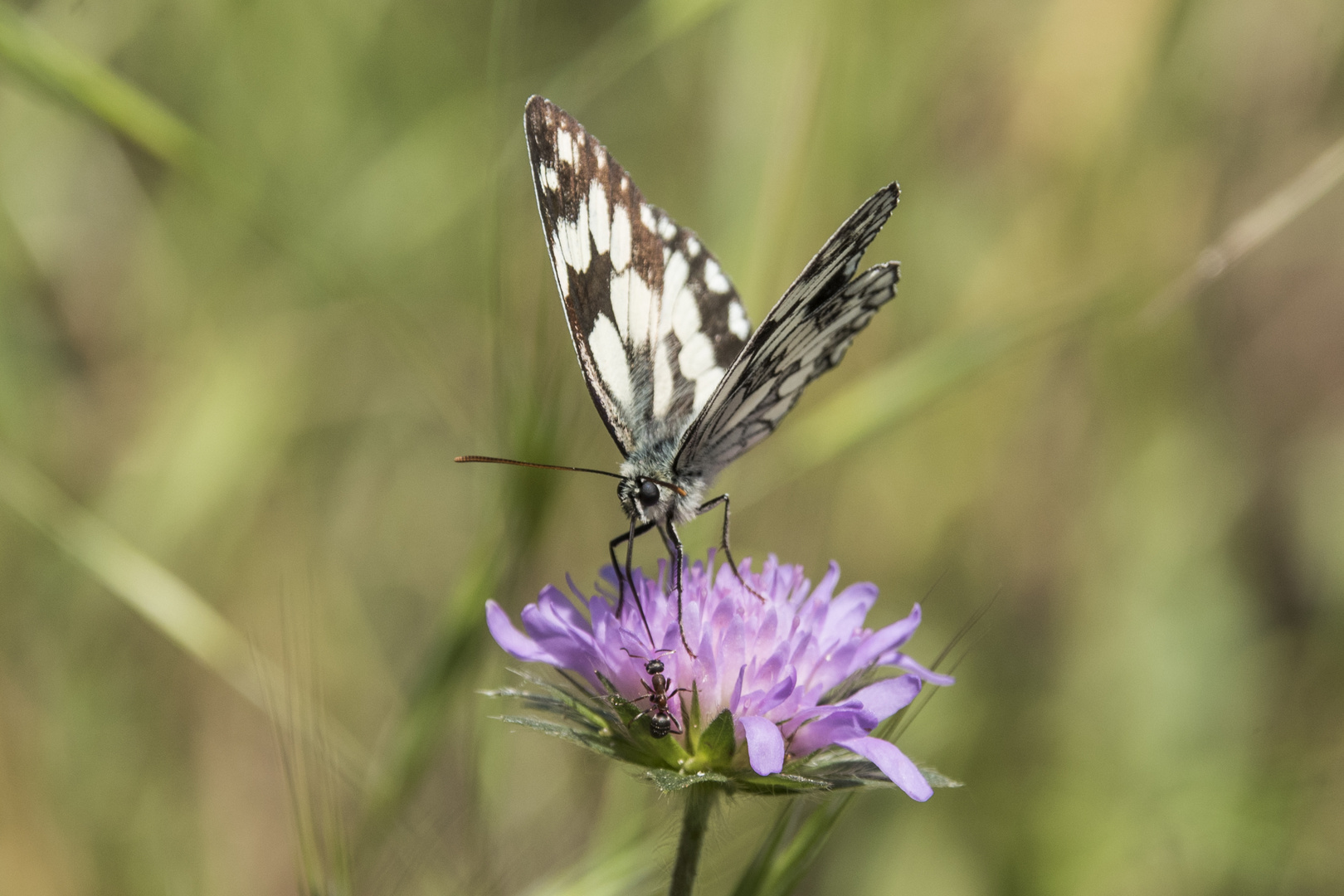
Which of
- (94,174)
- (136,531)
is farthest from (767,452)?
(94,174)

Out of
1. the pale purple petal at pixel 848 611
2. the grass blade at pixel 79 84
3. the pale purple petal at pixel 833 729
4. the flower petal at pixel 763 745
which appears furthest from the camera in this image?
the grass blade at pixel 79 84

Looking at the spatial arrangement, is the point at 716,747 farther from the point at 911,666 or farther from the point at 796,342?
the point at 796,342

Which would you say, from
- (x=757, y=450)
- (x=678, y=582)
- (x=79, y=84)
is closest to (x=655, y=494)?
(x=678, y=582)

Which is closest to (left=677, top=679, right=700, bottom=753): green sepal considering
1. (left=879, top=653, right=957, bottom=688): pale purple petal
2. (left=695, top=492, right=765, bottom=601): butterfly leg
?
(left=695, top=492, right=765, bottom=601): butterfly leg

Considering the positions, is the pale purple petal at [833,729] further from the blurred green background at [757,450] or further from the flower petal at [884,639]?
the blurred green background at [757,450]

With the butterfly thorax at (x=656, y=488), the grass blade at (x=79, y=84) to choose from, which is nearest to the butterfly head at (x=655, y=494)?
the butterfly thorax at (x=656, y=488)
